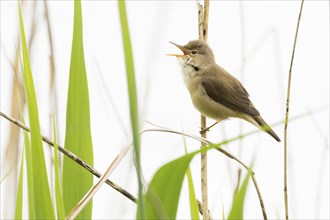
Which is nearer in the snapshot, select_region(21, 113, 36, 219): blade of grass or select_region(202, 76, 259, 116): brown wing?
select_region(21, 113, 36, 219): blade of grass

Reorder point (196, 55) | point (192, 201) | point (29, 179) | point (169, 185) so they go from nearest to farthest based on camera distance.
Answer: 1. point (169, 185)
2. point (29, 179)
3. point (192, 201)
4. point (196, 55)

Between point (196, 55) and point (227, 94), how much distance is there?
1.46 feet

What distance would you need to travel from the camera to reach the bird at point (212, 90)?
388cm

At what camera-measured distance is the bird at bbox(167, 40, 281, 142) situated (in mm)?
3875

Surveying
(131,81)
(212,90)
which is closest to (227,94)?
(212,90)

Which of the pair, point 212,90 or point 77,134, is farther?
point 212,90

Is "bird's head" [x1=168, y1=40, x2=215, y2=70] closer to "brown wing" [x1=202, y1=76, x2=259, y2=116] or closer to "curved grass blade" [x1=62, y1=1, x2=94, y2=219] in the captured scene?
"brown wing" [x1=202, y1=76, x2=259, y2=116]

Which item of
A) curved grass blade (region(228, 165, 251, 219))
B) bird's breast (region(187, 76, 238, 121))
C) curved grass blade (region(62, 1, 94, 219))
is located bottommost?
curved grass blade (region(228, 165, 251, 219))

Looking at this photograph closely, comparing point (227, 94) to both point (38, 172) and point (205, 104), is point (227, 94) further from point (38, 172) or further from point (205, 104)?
point (38, 172)

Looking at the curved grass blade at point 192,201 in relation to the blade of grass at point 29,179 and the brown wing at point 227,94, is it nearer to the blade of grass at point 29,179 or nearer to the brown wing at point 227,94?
the blade of grass at point 29,179

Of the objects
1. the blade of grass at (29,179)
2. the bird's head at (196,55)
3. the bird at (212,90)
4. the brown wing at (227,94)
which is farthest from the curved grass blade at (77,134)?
the brown wing at (227,94)

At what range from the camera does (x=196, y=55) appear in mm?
3852

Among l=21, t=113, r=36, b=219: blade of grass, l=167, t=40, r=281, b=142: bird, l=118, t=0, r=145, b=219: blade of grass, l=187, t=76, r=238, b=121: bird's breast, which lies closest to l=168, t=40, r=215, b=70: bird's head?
l=167, t=40, r=281, b=142: bird

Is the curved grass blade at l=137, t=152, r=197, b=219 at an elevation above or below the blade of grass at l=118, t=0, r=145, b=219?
below
